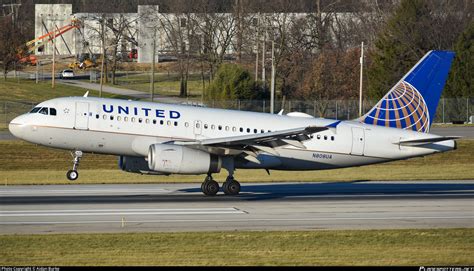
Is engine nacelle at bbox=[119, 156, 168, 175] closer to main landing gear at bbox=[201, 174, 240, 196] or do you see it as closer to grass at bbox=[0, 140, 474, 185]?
main landing gear at bbox=[201, 174, 240, 196]

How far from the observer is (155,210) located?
30.5m

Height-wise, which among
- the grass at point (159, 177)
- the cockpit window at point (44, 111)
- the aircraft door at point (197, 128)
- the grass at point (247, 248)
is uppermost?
the cockpit window at point (44, 111)

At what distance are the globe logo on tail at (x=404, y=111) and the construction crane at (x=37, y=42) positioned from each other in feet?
269

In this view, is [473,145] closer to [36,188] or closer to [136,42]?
[36,188]

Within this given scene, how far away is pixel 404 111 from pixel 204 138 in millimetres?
8377

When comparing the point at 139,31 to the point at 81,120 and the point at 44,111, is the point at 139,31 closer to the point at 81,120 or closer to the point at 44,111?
the point at 44,111

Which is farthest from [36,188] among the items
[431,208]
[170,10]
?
[170,10]

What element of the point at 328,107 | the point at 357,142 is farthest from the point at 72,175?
the point at 328,107

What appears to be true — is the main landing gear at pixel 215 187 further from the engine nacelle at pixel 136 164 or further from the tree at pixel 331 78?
the tree at pixel 331 78

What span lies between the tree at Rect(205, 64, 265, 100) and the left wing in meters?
47.4

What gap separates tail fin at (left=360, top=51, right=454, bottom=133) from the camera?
37875 mm

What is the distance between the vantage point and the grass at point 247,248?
2141 centimetres

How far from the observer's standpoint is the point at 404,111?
37812mm

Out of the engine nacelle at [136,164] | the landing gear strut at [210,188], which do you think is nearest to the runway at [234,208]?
the landing gear strut at [210,188]
